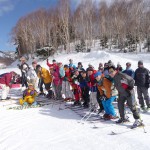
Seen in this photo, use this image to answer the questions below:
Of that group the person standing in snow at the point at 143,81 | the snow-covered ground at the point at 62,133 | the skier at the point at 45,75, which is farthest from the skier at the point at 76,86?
the person standing in snow at the point at 143,81

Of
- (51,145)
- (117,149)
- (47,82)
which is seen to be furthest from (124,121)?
(47,82)

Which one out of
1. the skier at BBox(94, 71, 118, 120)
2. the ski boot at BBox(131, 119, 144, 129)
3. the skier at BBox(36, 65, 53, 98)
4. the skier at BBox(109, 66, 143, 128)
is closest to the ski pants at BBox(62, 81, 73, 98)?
the skier at BBox(36, 65, 53, 98)

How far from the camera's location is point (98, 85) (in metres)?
6.32

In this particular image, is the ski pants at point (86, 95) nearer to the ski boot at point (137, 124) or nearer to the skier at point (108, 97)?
the skier at point (108, 97)

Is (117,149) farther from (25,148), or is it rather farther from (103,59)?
(103,59)

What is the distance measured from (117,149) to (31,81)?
252 inches


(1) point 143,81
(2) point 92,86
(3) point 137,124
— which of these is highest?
(1) point 143,81

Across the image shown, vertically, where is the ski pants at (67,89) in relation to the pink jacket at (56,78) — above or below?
below

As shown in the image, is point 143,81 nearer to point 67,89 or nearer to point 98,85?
point 98,85

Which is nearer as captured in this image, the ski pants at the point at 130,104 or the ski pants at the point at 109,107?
the ski pants at the point at 130,104

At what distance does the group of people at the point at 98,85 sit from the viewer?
539 centimetres

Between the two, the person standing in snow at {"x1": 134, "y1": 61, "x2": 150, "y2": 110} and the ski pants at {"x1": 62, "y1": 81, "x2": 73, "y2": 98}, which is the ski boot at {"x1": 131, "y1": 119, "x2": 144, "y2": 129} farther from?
the ski pants at {"x1": 62, "y1": 81, "x2": 73, "y2": 98}

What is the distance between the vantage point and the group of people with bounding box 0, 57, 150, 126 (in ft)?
17.7

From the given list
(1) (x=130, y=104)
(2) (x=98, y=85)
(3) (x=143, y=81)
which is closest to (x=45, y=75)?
(2) (x=98, y=85)
